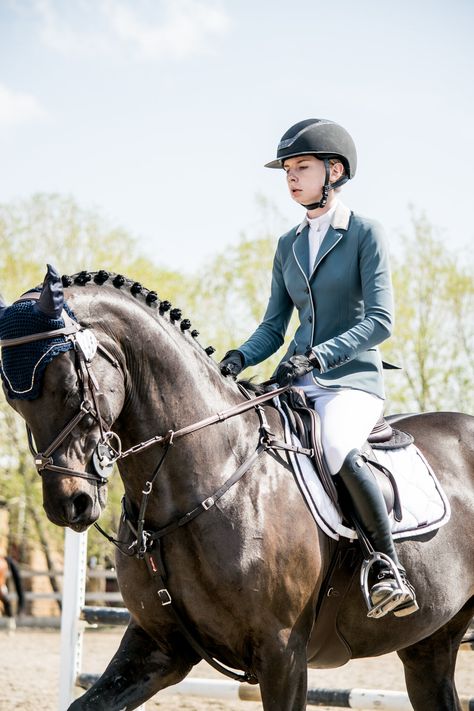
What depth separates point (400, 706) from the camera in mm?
5590

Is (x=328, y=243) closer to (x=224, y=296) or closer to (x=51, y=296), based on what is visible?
(x=51, y=296)

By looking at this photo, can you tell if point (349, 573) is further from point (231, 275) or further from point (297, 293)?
point (231, 275)

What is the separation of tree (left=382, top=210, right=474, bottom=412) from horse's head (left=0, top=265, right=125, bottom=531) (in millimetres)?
20142

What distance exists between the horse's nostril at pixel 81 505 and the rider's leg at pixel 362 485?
49.0 inches

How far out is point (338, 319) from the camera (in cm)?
457

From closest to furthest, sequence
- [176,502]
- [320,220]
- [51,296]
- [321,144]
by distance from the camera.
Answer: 1. [51,296]
2. [176,502]
3. [321,144]
4. [320,220]

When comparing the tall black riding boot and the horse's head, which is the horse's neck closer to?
the horse's head

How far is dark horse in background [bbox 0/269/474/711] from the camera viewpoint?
11.5 ft

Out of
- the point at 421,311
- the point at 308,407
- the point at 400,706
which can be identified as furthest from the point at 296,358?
the point at 421,311

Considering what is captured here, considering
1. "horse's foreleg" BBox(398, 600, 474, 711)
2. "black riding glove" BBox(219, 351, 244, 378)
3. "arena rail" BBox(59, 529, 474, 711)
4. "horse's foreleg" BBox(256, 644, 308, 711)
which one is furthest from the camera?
"arena rail" BBox(59, 529, 474, 711)

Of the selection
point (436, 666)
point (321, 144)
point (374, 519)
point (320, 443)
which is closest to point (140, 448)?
point (320, 443)

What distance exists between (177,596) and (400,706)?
2.43 m

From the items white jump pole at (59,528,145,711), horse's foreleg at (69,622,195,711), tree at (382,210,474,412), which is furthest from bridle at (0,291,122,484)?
tree at (382,210,474,412)

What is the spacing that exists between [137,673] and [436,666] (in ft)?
6.68
